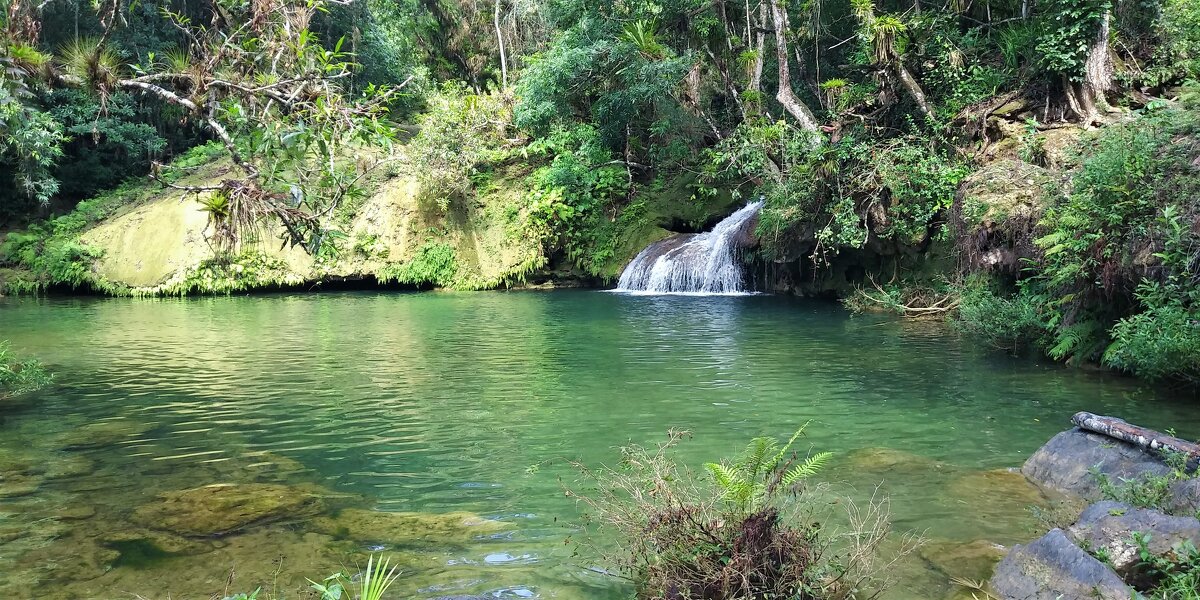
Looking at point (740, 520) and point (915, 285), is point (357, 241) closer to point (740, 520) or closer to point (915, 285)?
point (915, 285)

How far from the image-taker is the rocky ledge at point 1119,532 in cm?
397

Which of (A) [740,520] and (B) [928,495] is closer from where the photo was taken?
(A) [740,520]

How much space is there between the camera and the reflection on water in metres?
5.03

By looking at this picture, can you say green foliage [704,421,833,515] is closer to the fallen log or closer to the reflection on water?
the reflection on water

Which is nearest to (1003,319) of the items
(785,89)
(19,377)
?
(785,89)

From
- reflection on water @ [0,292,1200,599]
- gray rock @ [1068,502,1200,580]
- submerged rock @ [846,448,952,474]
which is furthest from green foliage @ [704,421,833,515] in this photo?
submerged rock @ [846,448,952,474]

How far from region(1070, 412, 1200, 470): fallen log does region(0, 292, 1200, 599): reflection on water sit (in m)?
0.77

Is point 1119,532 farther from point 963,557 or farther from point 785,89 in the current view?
point 785,89

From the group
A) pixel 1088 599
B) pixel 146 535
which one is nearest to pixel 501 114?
pixel 146 535

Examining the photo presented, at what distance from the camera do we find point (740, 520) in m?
4.00

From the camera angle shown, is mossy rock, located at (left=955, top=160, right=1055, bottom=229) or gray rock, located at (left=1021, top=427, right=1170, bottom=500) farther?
mossy rock, located at (left=955, top=160, right=1055, bottom=229)

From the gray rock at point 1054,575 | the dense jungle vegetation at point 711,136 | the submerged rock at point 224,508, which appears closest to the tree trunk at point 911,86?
the dense jungle vegetation at point 711,136

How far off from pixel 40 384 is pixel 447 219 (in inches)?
659

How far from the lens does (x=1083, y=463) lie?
6.00m
